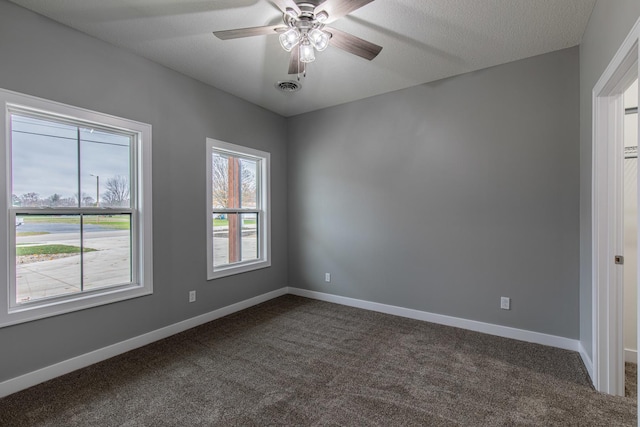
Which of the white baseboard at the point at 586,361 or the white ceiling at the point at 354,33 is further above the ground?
the white ceiling at the point at 354,33

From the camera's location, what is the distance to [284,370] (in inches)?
95.4

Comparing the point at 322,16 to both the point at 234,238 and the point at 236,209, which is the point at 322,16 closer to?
the point at 236,209

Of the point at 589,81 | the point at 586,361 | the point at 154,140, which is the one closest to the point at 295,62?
the point at 154,140

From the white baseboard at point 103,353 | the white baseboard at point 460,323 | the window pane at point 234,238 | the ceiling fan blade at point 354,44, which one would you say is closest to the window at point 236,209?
the window pane at point 234,238

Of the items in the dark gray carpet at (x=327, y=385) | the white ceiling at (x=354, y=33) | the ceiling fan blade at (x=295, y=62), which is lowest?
the dark gray carpet at (x=327, y=385)

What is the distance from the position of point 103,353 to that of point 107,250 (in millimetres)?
880

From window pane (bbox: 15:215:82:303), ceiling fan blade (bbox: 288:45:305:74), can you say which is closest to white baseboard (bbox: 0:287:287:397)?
window pane (bbox: 15:215:82:303)

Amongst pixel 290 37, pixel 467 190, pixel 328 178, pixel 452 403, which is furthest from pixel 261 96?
pixel 452 403

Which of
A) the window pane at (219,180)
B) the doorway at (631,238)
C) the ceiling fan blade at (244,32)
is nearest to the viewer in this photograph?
the ceiling fan blade at (244,32)

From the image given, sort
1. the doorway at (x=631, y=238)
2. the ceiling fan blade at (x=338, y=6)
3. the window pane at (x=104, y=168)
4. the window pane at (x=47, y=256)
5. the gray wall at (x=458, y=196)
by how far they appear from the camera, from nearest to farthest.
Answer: the ceiling fan blade at (x=338, y=6)
the window pane at (x=47, y=256)
the doorway at (x=631, y=238)
the window pane at (x=104, y=168)
the gray wall at (x=458, y=196)

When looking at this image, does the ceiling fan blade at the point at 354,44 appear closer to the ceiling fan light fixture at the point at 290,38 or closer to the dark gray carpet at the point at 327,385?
the ceiling fan light fixture at the point at 290,38

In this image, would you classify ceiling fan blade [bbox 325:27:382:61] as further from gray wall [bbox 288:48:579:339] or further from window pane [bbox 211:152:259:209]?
window pane [bbox 211:152:259:209]

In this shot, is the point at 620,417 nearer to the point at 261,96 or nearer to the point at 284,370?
the point at 284,370

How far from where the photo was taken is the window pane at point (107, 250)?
2.60 m
